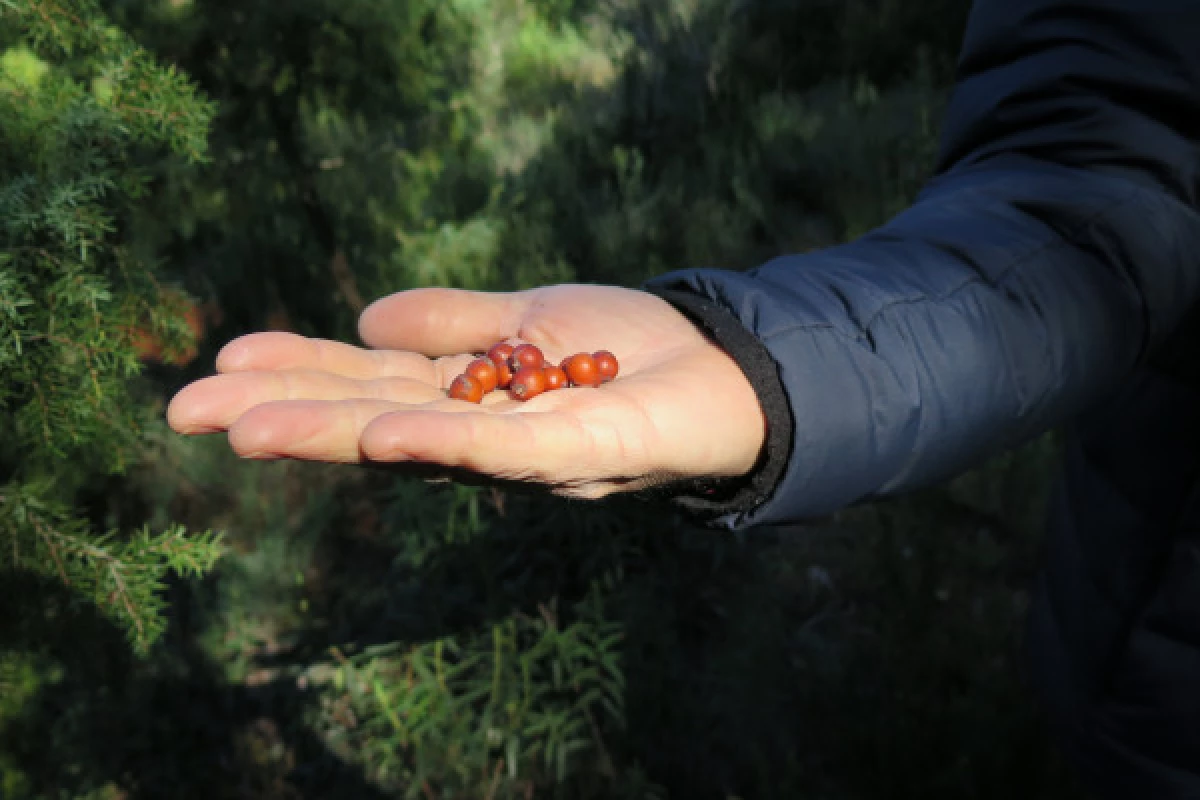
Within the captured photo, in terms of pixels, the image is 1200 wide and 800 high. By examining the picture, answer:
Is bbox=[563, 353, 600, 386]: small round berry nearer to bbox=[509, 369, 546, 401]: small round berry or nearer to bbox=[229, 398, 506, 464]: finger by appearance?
bbox=[509, 369, 546, 401]: small round berry

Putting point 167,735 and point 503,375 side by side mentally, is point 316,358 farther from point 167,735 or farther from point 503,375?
point 167,735

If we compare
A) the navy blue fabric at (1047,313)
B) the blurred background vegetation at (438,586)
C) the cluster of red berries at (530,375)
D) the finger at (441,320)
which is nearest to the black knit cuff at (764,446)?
the navy blue fabric at (1047,313)

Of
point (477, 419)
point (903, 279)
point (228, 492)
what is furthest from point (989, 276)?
point (228, 492)

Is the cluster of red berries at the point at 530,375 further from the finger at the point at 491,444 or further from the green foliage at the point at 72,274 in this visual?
the green foliage at the point at 72,274

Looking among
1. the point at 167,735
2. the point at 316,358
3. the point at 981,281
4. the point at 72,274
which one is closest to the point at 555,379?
the point at 316,358

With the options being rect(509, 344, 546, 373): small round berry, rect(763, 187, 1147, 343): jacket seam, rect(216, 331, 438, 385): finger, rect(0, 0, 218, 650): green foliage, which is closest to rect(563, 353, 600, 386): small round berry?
rect(509, 344, 546, 373): small round berry
